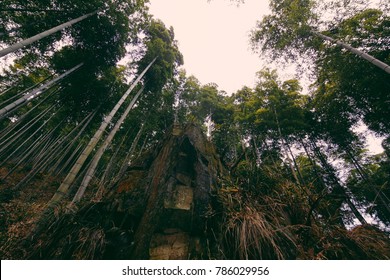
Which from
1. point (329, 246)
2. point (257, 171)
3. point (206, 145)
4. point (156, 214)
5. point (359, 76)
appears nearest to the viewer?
point (329, 246)

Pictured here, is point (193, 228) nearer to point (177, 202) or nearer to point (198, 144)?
point (177, 202)

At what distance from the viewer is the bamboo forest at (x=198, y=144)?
1925 mm

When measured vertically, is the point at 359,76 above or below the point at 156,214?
above

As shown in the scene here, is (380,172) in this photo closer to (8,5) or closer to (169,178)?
(169,178)

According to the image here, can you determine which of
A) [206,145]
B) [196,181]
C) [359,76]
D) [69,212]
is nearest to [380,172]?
[359,76]

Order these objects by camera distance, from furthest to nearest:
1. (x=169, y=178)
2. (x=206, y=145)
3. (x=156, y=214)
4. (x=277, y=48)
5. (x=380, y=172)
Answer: (x=380, y=172) < (x=277, y=48) < (x=206, y=145) < (x=169, y=178) < (x=156, y=214)

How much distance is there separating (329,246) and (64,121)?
11.4 meters

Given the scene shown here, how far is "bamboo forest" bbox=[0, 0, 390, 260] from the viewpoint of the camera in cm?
Answer: 192

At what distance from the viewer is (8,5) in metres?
4.91

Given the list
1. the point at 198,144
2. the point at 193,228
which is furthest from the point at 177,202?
the point at 198,144

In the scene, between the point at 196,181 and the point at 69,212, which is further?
the point at 69,212

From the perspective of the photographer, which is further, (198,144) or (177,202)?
(198,144)

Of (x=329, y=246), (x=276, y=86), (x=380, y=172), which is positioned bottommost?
(x=329, y=246)

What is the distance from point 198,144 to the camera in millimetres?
2973
